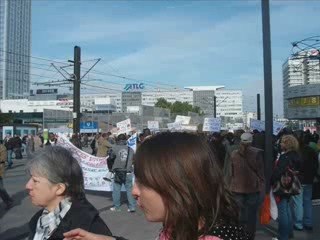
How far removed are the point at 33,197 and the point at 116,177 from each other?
8.80 metres

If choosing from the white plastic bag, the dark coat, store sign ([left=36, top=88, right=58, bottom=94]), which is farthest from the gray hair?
store sign ([left=36, top=88, right=58, bottom=94])

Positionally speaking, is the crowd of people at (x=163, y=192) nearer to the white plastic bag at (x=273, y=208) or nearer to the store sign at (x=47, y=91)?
the white plastic bag at (x=273, y=208)

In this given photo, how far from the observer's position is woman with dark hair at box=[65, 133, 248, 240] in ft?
5.46

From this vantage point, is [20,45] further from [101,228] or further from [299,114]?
[101,228]

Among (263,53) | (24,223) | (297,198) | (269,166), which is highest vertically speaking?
(263,53)

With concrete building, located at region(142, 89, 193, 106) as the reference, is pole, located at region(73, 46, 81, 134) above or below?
below

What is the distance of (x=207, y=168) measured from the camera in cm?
173

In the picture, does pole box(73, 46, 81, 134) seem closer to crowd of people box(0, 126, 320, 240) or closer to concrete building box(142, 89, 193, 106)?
crowd of people box(0, 126, 320, 240)

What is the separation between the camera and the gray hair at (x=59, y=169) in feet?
9.11

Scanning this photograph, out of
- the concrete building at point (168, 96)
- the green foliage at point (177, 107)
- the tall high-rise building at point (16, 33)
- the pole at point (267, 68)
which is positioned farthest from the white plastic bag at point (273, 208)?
→ the concrete building at point (168, 96)

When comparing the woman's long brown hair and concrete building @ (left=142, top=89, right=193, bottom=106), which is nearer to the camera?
the woman's long brown hair

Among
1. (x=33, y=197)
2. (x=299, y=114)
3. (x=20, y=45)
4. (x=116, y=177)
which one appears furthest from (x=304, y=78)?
(x=33, y=197)

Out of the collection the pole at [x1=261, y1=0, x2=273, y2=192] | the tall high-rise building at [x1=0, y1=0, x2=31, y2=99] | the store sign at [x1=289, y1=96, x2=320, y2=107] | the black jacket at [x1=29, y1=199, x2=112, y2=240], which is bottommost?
the black jacket at [x1=29, y1=199, x2=112, y2=240]

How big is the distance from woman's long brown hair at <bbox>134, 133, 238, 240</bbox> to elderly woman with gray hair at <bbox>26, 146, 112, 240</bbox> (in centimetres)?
101
